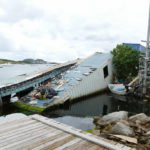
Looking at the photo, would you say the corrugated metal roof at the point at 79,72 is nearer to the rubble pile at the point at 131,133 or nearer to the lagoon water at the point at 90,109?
the lagoon water at the point at 90,109

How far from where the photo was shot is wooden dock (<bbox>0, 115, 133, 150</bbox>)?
466 centimetres

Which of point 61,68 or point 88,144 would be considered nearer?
point 88,144

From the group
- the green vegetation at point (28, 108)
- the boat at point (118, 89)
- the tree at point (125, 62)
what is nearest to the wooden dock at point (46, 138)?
the green vegetation at point (28, 108)

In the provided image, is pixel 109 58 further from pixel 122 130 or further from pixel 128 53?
pixel 122 130

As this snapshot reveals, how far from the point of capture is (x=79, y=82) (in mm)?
20750

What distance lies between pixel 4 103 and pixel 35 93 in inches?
128

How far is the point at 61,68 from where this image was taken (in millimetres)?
30562

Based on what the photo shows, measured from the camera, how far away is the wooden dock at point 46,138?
15.3 feet

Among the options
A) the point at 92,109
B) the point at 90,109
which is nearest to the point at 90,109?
the point at 90,109

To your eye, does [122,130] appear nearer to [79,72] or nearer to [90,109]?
[90,109]

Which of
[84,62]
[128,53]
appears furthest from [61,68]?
[128,53]

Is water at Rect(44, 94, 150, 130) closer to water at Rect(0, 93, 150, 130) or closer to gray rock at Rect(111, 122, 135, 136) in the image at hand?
water at Rect(0, 93, 150, 130)

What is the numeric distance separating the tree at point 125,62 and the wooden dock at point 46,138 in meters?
23.0

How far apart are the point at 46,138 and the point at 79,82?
15.7m
